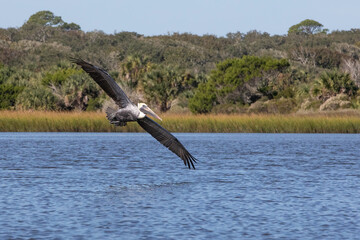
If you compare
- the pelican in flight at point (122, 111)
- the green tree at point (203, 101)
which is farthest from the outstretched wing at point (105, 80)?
the green tree at point (203, 101)

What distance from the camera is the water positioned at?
12297 millimetres

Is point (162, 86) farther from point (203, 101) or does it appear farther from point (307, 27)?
point (307, 27)

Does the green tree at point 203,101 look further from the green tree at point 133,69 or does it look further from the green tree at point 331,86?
the green tree at point 331,86

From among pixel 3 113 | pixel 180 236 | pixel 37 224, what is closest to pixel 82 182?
pixel 37 224

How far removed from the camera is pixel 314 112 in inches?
1948

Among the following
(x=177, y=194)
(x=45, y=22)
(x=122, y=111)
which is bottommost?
(x=177, y=194)

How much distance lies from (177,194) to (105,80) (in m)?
3.88

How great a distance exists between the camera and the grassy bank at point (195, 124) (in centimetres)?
4156

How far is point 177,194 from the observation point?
55.0 ft

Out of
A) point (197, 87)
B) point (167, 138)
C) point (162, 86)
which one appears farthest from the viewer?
point (197, 87)

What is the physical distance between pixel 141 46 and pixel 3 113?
7284 cm

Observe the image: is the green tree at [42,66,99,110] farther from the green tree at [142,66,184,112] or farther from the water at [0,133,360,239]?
the water at [0,133,360,239]

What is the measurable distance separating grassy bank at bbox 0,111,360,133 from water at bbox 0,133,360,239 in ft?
33.7

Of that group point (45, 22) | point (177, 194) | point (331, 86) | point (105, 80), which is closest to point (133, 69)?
point (331, 86)
